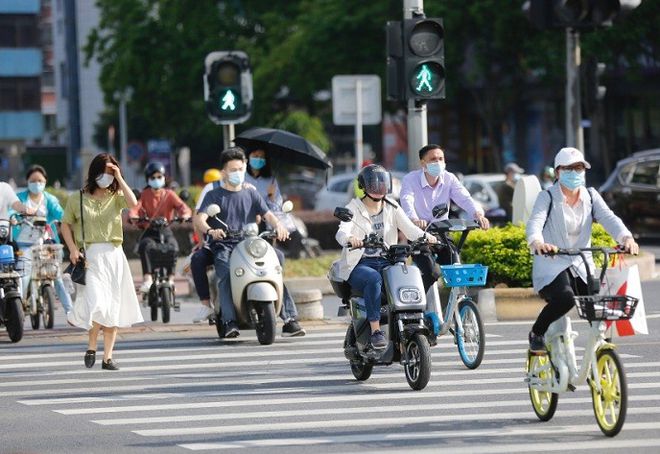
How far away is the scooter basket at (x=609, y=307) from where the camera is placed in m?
10.0

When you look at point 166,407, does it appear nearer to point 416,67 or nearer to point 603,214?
point 603,214

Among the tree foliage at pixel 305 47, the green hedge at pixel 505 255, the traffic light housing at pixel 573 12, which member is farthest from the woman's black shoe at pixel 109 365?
the tree foliage at pixel 305 47

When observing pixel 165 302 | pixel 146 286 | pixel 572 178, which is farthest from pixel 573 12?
pixel 572 178

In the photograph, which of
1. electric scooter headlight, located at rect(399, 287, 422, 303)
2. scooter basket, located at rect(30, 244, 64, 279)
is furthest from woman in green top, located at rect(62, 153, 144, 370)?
scooter basket, located at rect(30, 244, 64, 279)

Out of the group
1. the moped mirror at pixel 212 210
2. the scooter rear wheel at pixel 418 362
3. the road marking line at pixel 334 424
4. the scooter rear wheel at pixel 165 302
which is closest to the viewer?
the road marking line at pixel 334 424

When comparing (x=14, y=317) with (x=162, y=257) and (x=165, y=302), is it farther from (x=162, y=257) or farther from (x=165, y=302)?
(x=162, y=257)

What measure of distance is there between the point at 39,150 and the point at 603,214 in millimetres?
93633

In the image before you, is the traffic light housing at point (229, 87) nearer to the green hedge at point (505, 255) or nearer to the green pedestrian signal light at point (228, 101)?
the green pedestrian signal light at point (228, 101)

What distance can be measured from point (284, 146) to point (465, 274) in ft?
16.7

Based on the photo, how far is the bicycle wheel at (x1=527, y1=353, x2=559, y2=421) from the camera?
10664mm

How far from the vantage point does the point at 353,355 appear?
12961 mm

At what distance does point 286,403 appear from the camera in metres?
12.1

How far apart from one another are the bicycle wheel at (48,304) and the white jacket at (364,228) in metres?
5.48

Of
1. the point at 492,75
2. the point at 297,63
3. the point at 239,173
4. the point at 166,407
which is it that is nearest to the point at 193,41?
the point at 297,63
